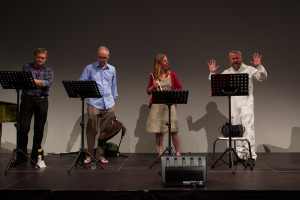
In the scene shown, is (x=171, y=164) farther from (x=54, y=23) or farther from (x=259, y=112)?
(x=54, y=23)

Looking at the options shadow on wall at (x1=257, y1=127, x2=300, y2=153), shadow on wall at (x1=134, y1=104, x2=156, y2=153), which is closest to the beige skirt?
shadow on wall at (x1=134, y1=104, x2=156, y2=153)

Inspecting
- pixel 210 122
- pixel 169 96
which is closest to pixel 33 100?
pixel 169 96

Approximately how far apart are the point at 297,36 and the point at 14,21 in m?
5.88

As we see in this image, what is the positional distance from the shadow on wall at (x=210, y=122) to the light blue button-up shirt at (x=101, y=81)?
205 centimetres

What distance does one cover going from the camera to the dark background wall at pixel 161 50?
6.11 metres

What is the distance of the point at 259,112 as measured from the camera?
6117 mm

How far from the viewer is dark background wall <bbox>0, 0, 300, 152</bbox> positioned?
6.11 m

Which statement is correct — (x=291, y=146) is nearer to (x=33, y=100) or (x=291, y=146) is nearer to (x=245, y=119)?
(x=245, y=119)

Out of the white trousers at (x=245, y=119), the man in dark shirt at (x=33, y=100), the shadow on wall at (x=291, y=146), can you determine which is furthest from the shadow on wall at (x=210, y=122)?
the man in dark shirt at (x=33, y=100)

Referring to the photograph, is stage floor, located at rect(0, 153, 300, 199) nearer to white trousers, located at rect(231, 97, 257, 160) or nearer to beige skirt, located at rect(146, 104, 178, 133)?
white trousers, located at rect(231, 97, 257, 160)

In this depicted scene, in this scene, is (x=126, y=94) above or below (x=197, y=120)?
above

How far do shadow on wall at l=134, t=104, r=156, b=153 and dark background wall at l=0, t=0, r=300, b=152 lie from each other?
2 centimetres

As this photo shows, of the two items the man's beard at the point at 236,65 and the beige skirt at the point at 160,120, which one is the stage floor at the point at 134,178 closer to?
the beige skirt at the point at 160,120
